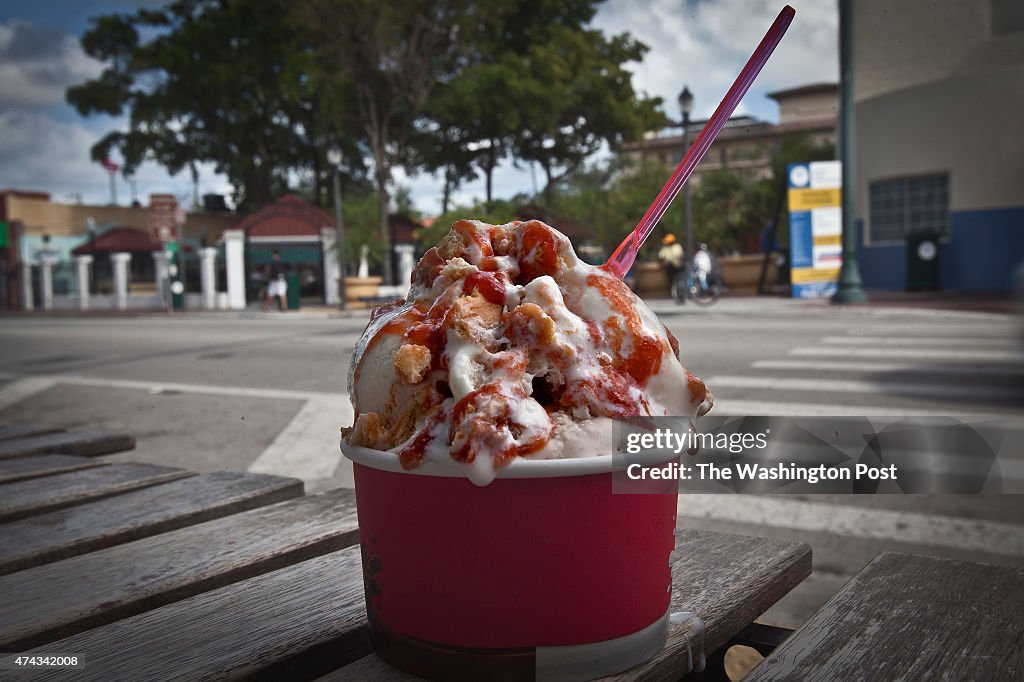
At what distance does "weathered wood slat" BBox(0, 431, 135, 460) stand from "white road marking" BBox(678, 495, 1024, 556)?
2.23 m

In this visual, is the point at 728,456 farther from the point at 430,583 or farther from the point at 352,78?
the point at 352,78

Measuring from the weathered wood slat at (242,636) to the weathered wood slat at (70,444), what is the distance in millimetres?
1288

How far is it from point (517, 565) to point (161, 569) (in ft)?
2.13

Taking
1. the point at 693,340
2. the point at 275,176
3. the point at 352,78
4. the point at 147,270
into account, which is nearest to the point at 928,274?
the point at 693,340

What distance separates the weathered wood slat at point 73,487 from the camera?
60.5 inches

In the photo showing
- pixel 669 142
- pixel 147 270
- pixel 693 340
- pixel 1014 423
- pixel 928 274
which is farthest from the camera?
pixel 147 270

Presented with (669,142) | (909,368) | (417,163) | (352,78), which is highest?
(352,78)

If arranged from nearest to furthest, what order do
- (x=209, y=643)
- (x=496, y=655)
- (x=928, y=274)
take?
1. (x=496, y=655)
2. (x=209, y=643)
3. (x=928, y=274)

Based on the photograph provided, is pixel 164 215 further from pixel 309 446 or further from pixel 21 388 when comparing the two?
pixel 309 446

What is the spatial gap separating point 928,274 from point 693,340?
29.4 ft

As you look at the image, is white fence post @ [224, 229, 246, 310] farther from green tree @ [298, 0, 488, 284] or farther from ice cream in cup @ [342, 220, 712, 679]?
ice cream in cup @ [342, 220, 712, 679]

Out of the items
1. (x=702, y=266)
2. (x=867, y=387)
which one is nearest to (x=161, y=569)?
(x=867, y=387)

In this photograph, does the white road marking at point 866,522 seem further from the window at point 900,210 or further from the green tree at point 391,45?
the green tree at point 391,45

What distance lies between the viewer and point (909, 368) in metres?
6.91
